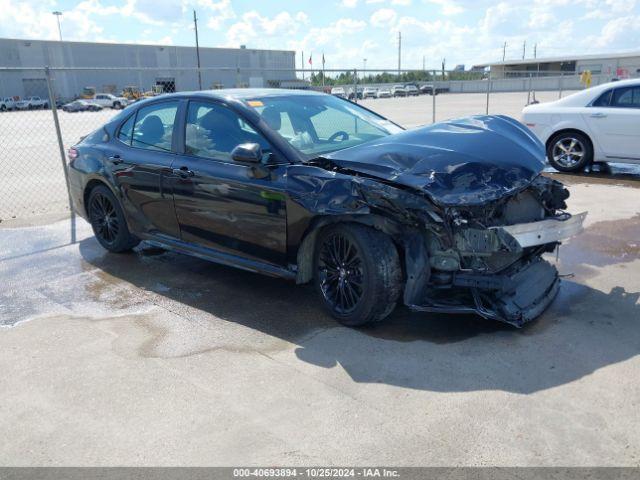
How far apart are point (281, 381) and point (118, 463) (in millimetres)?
1071

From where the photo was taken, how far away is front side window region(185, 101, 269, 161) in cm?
455

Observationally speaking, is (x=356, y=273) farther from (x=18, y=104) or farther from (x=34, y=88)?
(x=34, y=88)

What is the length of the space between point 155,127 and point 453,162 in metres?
2.96

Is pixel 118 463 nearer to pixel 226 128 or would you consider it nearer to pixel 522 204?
pixel 226 128

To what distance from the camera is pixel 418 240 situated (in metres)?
3.85

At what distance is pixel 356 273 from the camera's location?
159 inches

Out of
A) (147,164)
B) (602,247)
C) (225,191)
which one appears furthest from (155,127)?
(602,247)

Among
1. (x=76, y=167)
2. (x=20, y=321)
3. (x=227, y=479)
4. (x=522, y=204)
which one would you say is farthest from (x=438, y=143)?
(x=76, y=167)

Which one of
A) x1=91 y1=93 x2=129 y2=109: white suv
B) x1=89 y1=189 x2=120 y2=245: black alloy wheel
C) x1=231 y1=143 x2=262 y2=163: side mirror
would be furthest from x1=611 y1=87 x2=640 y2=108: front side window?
x1=91 y1=93 x2=129 y2=109: white suv

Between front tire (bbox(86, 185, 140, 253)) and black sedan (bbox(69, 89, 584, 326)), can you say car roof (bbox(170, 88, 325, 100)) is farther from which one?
front tire (bbox(86, 185, 140, 253))

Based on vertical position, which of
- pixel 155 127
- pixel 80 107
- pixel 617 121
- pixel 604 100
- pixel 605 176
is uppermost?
pixel 155 127

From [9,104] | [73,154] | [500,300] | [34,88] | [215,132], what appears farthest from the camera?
[34,88]

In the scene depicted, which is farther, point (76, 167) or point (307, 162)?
point (76, 167)

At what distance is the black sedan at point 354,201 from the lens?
3.79 m
